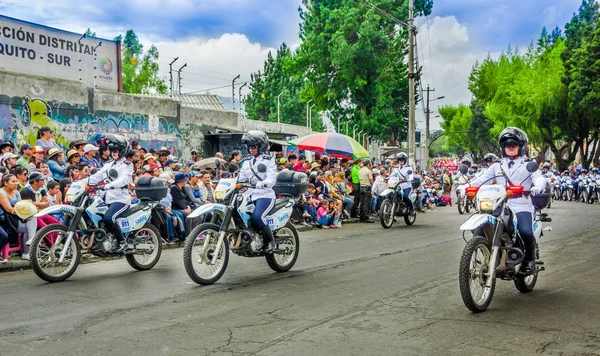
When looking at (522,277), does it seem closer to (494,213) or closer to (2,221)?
(494,213)

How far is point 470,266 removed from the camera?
7.30m

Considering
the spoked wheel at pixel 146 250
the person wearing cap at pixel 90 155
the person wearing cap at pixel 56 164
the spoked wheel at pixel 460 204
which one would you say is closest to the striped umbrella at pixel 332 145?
the spoked wheel at pixel 460 204

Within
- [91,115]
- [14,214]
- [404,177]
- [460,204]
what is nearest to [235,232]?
[14,214]

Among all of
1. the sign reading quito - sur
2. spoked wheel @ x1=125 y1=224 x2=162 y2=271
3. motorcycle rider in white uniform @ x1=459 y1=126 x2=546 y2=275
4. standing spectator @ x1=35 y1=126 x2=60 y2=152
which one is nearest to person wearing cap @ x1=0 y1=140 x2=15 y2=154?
standing spectator @ x1=35 y1=126 x2=60 y2=152

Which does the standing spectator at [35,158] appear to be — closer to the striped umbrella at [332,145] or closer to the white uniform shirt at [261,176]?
the white uniform shirt at [261,176]

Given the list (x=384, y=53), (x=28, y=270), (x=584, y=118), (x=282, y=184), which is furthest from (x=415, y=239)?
(x=584, y=118)

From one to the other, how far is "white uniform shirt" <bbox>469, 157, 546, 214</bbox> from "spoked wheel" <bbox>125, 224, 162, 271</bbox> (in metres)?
5.16

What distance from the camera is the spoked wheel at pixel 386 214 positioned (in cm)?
1883

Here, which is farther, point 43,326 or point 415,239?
point 415,239

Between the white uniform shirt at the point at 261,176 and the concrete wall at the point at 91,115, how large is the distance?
35.6ft

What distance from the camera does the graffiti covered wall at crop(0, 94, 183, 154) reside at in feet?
60.5

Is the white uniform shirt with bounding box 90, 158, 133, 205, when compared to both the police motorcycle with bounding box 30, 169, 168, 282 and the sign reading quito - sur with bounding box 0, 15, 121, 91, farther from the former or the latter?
the sign reading quito - sur with bounding box 0, 15, 121, 91

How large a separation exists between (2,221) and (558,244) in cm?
1103

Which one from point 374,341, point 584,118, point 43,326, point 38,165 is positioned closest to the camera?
point 374,341
